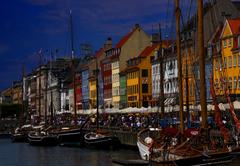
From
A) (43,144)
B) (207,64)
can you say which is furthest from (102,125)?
(207,64)

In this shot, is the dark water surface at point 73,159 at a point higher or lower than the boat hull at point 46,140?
lower

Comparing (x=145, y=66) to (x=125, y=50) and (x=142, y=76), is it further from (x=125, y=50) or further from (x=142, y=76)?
(x=125, y=50)

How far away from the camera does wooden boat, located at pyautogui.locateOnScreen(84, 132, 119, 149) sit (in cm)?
7194

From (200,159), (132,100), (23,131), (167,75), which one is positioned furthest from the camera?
(132,100)

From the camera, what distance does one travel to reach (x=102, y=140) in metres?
72.3

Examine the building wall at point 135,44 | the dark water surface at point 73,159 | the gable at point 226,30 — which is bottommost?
the dark water surface at point 73,159

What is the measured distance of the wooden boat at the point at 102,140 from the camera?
71938 mm

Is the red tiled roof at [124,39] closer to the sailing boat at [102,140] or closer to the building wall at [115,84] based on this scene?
the building wall at [115,84]

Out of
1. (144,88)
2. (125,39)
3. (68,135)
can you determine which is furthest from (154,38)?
(68,135)

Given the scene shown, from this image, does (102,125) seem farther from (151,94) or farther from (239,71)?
(151,94)

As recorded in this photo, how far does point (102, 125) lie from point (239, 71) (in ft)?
67.2

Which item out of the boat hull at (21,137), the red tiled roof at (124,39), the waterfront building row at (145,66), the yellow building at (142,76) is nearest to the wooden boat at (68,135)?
the waterfront building row at (145,66)

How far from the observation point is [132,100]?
12112 cm

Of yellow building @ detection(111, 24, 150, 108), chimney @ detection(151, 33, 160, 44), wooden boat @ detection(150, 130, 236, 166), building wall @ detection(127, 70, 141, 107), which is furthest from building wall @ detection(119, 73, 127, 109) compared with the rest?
wooden boat @ detection(150, 130, 236, 166)
